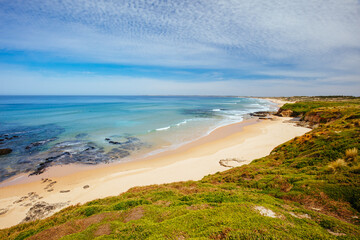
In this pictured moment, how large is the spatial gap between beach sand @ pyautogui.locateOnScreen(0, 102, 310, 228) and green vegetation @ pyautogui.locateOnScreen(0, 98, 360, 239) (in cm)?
489

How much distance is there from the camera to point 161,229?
4.58m

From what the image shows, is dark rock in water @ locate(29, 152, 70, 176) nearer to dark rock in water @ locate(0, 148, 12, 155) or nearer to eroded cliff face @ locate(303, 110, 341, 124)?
dark rock in water @ locate(0, 148, 12, 155)

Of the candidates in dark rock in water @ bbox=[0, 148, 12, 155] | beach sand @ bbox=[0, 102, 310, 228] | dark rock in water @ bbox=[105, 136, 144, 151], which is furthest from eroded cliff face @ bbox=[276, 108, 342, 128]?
dark rock in water @ bbox=[0, 148, 12, 155]

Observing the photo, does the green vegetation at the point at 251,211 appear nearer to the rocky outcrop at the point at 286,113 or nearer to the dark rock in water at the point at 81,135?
the dark rock in water at the point at 81,135

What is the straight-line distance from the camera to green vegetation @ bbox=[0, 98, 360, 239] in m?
4.30

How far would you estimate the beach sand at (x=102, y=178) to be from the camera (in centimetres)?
1133

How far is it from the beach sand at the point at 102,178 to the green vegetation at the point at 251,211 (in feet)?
16.0

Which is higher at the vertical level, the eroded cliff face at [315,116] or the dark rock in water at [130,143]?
the eroded cliff face at [315,116]

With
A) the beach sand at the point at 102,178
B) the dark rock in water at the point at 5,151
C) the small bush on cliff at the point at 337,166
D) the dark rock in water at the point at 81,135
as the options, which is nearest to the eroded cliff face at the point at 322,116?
the beach sand at the point at 102,178

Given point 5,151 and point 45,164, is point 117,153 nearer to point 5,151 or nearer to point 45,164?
point 45,164

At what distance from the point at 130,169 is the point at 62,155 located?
10.1m

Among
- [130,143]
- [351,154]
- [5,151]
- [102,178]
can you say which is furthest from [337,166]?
[5,151]

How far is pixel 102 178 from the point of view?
14.8 meters

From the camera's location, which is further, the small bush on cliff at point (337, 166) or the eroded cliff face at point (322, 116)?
the eroded cliff face at point (322, 116)
